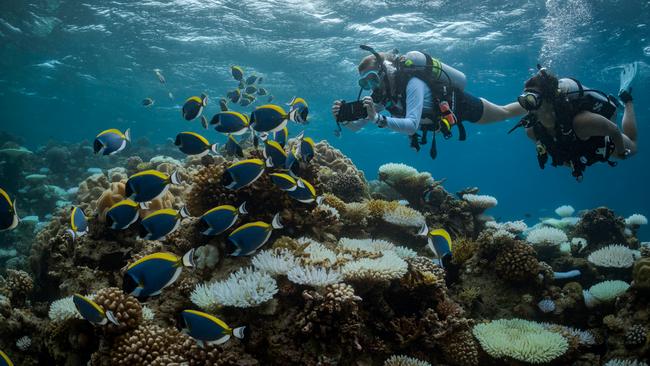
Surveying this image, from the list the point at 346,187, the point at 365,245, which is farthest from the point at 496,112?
the point at 365,245

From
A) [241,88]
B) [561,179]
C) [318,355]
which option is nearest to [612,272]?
[318,355]

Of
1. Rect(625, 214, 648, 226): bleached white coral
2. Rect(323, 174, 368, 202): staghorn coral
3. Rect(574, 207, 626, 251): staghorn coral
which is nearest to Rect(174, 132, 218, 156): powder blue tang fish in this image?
Rect(323, 174, 368, 202): staghorn coral

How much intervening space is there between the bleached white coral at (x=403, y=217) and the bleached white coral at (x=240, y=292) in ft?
10.5

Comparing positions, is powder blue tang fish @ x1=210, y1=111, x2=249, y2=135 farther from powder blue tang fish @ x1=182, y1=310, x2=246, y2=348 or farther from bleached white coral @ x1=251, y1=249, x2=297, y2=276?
powder blue tang fish @ x1=182, y1=310, x2=246, y2=348

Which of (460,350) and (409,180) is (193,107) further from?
(409,180)

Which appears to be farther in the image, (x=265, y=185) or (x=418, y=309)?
(x=265, y=185)

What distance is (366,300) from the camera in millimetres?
4301

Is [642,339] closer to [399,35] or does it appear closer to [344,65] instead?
[399,35]

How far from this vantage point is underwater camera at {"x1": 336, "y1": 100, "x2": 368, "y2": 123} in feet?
18.3

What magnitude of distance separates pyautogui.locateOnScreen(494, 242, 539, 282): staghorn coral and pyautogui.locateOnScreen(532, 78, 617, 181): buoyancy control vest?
6.07 ft

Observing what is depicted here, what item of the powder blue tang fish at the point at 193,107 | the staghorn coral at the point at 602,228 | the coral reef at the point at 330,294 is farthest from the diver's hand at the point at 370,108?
the staghorn coral at the point at 602,228

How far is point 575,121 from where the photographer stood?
6102 millimetres

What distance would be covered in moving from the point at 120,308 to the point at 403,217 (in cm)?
458

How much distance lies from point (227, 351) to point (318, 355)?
0.90 meters
